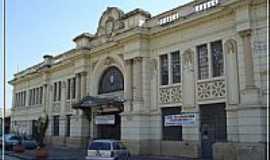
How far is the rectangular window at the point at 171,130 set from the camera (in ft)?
81.0

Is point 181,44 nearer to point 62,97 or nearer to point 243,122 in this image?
point 243,122

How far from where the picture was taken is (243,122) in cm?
1950

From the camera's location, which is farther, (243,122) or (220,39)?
(220,39)

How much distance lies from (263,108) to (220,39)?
216 inches

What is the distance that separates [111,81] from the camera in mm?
31188

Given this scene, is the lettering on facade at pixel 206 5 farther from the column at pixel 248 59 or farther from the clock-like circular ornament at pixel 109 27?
the clock-like circular ornament at pixel 109 27

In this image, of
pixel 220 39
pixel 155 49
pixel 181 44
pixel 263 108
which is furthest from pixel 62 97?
pixel 263 108

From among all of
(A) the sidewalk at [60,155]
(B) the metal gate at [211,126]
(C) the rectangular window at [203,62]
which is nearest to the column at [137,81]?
(C) the rectangular window at [203,62]

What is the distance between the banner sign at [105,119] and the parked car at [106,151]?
31.9ft

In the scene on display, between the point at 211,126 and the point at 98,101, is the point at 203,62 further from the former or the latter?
the point at 98,101

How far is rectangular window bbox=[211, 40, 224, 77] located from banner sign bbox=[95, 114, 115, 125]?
36.1ft

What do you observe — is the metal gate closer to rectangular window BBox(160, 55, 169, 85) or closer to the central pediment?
rectangular window BBox(160, 55, 169, 85)

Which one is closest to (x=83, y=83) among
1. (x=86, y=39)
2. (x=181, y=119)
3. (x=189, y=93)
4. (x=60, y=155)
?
(x=86, y=39)

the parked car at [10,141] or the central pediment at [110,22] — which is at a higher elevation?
the central pediment at [110,22]
